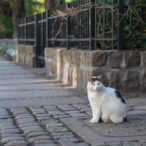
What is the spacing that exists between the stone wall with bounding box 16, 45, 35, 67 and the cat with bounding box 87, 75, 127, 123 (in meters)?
9.38

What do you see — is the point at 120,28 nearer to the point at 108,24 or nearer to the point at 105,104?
the point at 108,24

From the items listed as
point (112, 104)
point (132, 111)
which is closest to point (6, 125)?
point (112, 104)

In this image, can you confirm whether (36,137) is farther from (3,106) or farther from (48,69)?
(48,69)

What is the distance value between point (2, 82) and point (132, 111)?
481 cm

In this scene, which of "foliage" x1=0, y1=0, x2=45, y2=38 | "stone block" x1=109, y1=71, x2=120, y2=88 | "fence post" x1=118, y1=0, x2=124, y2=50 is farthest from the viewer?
"foliage" x1=0, y1=0, x2=45, y2=38

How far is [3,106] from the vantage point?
21.5 feet

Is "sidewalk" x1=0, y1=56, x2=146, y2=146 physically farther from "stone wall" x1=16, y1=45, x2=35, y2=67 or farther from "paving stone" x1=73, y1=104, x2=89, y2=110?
"stone wall" x1=16, y1=45, x2=35, y2=67

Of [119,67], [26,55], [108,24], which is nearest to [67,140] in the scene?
[119,67]

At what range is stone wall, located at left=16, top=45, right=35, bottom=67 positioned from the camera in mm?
14375

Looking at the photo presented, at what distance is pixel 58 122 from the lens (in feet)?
17.4

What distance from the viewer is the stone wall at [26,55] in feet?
47.2

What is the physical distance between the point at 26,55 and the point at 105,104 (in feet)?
36.1

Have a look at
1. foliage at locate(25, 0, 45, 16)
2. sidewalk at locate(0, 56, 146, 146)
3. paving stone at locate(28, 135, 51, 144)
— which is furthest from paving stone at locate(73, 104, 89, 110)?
foliage at locate(25, 0, 45, 16)

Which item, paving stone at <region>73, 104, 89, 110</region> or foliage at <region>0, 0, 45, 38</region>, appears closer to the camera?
paving stone at <region>73, 104, 89, 110</region>
